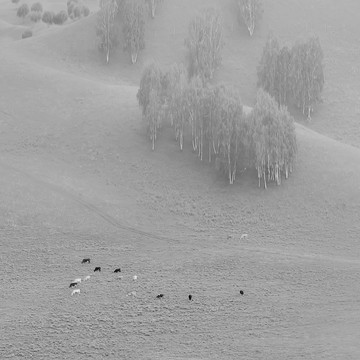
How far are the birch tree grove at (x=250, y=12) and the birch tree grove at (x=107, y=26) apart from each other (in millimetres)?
24365

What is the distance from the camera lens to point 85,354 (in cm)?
4241

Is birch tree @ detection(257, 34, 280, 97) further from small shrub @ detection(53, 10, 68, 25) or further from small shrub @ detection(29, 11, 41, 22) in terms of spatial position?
small shrub @ detection(29, 11, 41, 22)

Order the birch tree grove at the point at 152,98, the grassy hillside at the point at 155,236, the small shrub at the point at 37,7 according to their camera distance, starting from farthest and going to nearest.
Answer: the small shrub at the point at 37,7 < the birch tree grove at the point at 152,98 < the grassy hillside at the point at 155,236

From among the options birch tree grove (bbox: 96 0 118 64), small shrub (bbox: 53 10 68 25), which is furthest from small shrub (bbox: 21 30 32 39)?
birch tree grove (bbox: 96 0 118 64)

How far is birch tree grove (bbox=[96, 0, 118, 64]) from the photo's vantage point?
4237 inches

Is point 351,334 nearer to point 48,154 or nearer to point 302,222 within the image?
point 302,222

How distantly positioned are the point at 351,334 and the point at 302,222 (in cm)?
2044

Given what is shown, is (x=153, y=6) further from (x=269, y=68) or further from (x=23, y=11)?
(x=23, y=11)

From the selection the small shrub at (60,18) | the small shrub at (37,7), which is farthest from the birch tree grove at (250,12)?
the small shrub at (37,7)

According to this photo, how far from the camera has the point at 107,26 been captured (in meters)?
108

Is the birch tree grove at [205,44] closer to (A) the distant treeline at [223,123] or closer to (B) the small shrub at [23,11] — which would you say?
(A) the distant treeline at [223,123]

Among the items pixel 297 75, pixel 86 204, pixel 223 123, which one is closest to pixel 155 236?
pixel 86 204

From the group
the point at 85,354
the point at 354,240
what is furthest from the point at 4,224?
the point at 354,240

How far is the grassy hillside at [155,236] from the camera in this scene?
44.6 metres
